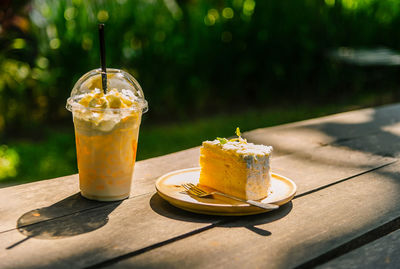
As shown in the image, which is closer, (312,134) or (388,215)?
(388,215)

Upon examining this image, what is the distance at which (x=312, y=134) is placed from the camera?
2.09 m

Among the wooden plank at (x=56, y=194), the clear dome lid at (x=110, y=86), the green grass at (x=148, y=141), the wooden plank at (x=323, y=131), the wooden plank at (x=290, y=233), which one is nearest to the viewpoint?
the wooden plank at (x=290, y=233)

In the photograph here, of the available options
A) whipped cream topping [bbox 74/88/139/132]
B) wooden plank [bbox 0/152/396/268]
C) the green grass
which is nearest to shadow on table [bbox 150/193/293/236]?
wooden plank [bbox 0/152/396/268]

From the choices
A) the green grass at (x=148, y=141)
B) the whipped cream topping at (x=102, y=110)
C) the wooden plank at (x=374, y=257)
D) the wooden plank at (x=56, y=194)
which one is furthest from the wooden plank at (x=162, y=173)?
the green grass at (x=148, y=141)

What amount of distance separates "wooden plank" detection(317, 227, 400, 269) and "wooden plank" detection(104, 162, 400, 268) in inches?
1.6

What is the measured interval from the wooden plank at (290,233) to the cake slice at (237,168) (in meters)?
0.08

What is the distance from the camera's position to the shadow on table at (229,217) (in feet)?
3.82

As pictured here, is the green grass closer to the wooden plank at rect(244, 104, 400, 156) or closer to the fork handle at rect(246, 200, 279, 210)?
the wooden plank at rect(244, 104, 400, 156)

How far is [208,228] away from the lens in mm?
1146

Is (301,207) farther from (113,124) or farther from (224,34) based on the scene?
(224,34)

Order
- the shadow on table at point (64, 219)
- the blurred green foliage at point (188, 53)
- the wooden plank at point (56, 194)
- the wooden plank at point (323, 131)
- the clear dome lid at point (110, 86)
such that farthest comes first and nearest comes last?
the blurred green foliage at point (188, 53) → the wooden plank at point (323, 131) → the clear dome lid at point (110, 86) → the wooden plank at point (56, 194) → the shadow on table at point (64, 219)

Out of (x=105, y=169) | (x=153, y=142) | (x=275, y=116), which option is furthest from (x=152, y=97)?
(x=105, y=169)

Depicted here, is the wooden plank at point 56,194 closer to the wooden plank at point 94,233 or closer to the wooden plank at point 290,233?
the wooden plank at point 94,233

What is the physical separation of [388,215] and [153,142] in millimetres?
3157
